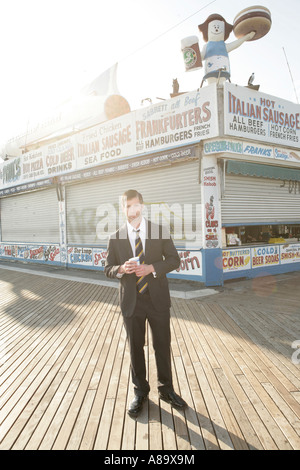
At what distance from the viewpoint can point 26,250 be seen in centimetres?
1677

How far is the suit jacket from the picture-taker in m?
3.07

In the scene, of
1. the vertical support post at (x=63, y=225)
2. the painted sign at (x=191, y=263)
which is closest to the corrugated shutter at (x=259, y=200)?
the painted sign at (x=191, y=263)

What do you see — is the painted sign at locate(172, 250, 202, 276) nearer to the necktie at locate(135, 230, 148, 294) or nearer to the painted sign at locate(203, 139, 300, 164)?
the painted sign at locate(203, 139, 300, 164)

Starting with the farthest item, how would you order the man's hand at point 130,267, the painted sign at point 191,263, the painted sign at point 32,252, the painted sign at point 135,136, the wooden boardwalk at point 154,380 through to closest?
the painted sign at point 32,252 → the painted sign at point 191,263 → the painted sign at point 135,136 → the man's hand at point 130,267 → the wooden boardwalk at point 154,380

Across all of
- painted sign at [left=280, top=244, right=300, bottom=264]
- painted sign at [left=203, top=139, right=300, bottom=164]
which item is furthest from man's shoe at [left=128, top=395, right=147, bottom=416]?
painted sign at [left=280, top=244, right=300, bottom=264]

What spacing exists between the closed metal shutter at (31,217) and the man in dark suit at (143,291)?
40.4ft

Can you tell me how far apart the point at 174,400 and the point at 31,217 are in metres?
15.2

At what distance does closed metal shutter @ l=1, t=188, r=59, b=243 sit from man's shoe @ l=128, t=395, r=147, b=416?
41.2ft

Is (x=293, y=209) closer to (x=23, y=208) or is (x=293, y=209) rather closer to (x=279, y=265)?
(x=279, y=265)

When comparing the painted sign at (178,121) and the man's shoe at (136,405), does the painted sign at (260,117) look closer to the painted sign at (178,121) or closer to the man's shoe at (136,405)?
the painted sign at (178,121)

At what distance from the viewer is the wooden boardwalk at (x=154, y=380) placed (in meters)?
2.66

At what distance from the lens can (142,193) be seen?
1100cm

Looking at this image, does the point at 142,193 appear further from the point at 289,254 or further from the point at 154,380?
the point at 154,380
